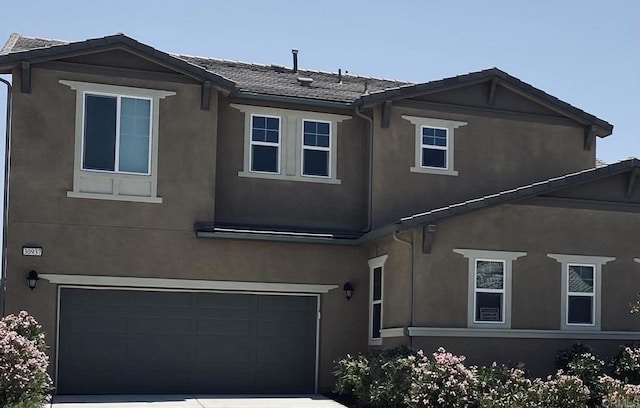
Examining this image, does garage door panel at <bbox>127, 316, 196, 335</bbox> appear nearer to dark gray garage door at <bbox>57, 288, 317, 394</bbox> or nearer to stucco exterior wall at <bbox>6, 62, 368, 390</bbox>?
dark gray garage door at <bbox>57, 288, 317, 394</bbox>

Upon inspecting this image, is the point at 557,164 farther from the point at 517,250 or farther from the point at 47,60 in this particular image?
the point at 47,60

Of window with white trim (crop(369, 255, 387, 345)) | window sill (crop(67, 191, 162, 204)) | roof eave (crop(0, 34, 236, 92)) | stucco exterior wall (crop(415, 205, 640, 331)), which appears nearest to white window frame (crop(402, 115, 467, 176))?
window with white trim (crop(369, 255, 387, 345))

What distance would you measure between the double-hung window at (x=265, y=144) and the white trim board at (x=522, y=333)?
17.0ft

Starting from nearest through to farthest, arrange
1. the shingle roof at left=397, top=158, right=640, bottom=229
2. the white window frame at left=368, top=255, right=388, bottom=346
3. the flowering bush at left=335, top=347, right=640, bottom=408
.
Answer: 1. the flowering bush at left=335, top=347, right=640, bottom=408
2. the shingle roof at left=397, top=158, right=640, bottom=229
3. the white window frame at left=368, top=255, right=388, bottom=346

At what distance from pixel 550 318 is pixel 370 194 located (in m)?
4.83

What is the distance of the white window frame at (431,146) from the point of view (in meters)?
20.9

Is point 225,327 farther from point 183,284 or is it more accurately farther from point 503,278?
point 503,278

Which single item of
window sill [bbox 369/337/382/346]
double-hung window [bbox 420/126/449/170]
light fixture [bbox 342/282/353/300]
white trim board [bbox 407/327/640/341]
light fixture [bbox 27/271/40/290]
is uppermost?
double-hung window [bbox 420/126/449/170]

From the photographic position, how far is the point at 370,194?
2062 centimetres

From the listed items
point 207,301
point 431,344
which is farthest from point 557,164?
point 207,301

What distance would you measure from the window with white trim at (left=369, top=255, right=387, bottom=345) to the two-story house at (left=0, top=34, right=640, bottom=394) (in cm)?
7

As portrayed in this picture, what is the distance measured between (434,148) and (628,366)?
6510 mm

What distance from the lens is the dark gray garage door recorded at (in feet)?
61.1

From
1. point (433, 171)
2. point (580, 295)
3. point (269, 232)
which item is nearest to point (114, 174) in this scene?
point (269, 232)
